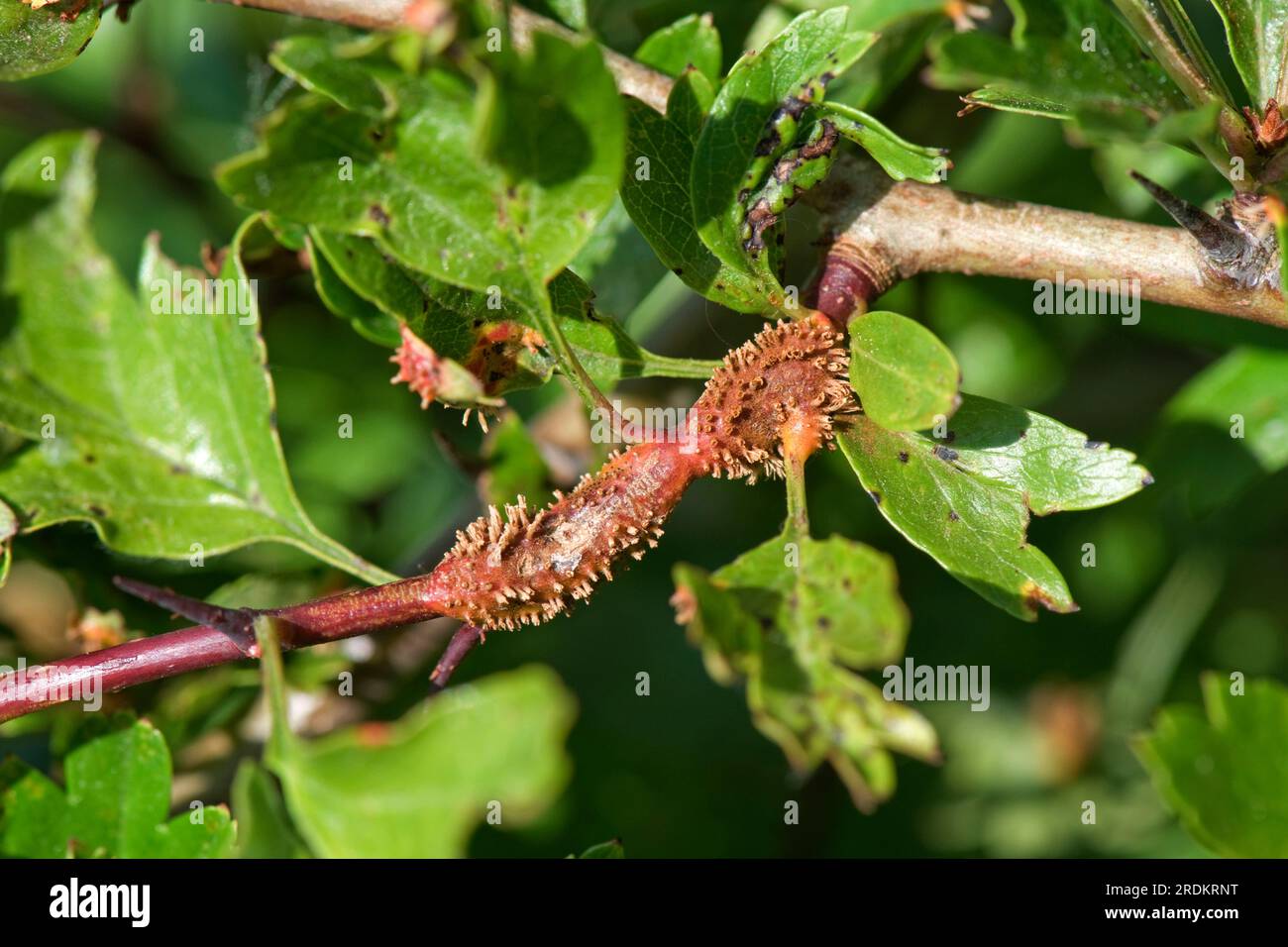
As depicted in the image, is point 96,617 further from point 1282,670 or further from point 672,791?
point 1282,670

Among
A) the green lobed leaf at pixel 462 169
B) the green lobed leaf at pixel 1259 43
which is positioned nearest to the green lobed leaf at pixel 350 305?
the green lobed leaf at pixel 462 169

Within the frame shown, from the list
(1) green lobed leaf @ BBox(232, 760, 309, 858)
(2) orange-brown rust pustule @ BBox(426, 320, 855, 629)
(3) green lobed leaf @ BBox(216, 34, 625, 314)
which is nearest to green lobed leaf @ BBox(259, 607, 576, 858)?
(1) green lobed leaf @ BBox(232, 760, 309, 858)

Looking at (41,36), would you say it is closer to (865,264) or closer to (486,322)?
(486,322)

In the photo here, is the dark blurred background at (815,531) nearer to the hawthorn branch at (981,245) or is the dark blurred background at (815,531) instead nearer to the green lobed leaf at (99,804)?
the green lobed leaf at (99,804)

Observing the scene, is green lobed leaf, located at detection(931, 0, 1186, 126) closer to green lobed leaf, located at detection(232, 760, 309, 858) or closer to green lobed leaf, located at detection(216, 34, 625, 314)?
green lobed leaf, located at detection(216, 34, 625, 314)

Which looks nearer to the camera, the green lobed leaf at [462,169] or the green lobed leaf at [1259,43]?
the green lobed leaf at [462,169]
